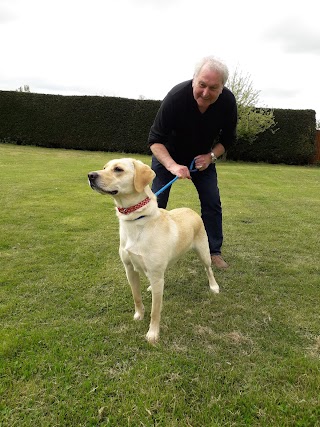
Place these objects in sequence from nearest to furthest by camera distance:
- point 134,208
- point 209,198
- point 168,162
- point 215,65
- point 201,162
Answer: point 134,208 < point 215,65 < point 168,162 < point 201,162 < point 209,198

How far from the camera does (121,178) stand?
2895 millimetres

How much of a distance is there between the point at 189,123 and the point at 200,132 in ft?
0.65

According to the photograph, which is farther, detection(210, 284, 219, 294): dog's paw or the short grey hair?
detection(210, 284, 219, 294): dog's paw

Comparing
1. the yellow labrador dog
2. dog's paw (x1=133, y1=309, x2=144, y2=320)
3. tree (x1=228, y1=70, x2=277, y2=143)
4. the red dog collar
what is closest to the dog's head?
the yellow labrador dog

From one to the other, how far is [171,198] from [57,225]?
11.8ft

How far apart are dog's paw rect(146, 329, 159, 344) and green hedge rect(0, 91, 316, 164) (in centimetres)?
1903

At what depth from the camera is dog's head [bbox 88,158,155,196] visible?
2.83m

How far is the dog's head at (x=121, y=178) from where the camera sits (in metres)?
2.83

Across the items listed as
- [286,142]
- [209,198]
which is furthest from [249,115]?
[209,198]

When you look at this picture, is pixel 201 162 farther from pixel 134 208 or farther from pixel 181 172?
pixel 134 208

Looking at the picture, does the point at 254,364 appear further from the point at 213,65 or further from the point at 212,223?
the point at 213,65

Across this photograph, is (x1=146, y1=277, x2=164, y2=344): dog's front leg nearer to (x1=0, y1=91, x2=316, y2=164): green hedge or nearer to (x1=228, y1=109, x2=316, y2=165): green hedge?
(x1=0, y1=91, x2=316, y2=164): green hedge

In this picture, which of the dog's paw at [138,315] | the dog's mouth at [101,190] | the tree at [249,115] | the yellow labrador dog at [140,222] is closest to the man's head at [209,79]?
the yellow labrador dog at [140,222]

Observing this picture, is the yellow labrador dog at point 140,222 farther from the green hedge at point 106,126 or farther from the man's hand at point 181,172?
the green hedge at point 106,126
